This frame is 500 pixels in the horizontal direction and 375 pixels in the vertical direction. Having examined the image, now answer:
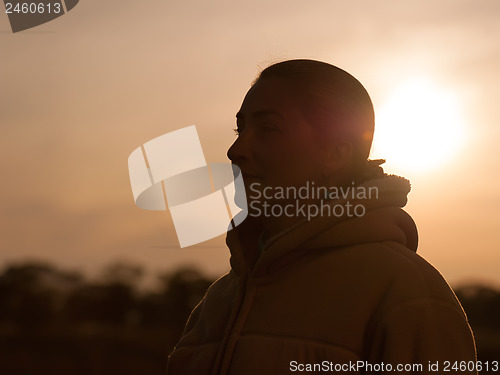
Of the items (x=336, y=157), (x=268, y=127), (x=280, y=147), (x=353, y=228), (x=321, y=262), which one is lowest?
(x=321, y=262)

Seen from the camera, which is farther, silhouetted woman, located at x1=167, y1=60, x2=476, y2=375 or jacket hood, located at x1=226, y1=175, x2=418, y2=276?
jacket hood, located at x1=226, y1=175, x2=418, y2=276

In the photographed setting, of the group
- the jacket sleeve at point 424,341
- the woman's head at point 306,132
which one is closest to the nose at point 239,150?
the woman's head at point 306,132

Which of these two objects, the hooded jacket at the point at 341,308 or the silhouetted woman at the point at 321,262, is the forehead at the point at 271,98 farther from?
the hooded jacket at the point at 341,308

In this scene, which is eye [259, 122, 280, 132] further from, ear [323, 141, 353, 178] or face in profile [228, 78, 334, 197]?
ear [323, 141, 353, 178]

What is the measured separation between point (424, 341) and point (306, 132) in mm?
1100

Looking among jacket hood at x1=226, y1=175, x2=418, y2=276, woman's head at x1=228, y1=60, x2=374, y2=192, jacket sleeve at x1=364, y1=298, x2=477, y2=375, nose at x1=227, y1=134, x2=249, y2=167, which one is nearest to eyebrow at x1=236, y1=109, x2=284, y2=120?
woman's head at x1=228, y1=60, x2=374, y2=192

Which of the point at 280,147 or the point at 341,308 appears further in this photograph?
the point at 280,147

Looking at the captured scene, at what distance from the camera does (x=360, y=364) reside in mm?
3000

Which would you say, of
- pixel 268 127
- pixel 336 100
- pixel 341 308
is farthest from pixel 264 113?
pixel 341 308

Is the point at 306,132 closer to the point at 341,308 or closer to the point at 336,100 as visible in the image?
the point at 336,100

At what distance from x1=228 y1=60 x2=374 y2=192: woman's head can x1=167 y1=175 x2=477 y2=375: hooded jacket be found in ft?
0.71

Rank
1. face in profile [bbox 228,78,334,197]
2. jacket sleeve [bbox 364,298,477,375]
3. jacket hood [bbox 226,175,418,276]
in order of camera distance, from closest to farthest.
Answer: jacket sleeve [bbox 364,298,477,375] < jacket hood [bbox 226,175,418,276] < face in profile [bbox 228,78,334,197]

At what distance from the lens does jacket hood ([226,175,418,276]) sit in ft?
10.6

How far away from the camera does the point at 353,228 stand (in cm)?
326
